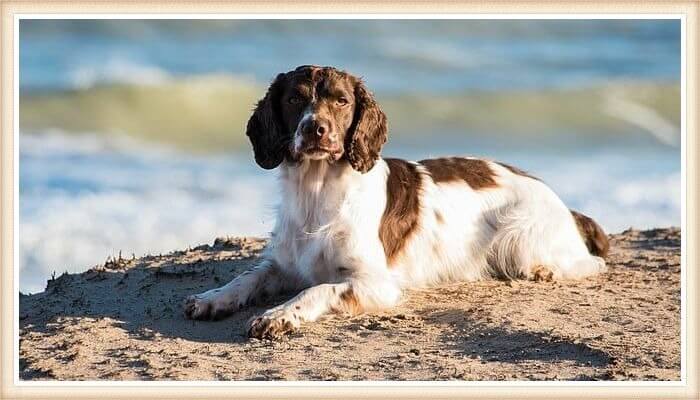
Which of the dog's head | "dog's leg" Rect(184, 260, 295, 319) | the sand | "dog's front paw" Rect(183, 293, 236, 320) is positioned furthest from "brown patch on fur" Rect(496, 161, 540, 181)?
"dog's front paw" Rect(183, 293, 236, 320)

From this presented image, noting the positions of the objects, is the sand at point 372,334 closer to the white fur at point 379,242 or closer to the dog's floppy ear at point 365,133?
the white fur at point 379,242

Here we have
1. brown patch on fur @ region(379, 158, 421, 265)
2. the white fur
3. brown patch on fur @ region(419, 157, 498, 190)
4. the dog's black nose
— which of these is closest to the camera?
the dog's black nose

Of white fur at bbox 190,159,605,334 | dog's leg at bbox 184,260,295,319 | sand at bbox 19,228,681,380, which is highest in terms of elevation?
white fur at bbox 190,159,605,334

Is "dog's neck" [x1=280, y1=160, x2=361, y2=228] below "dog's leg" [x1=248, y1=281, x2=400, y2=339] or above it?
above

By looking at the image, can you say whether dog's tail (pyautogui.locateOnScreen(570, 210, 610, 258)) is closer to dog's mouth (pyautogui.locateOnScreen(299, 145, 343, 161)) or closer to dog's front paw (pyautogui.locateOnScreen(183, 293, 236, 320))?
dog's mouth (pyautogui.locateOnScreen(299, 145, 343, 161))

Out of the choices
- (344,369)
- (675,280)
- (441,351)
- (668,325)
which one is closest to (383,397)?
(344,369)

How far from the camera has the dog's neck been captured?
8.05m

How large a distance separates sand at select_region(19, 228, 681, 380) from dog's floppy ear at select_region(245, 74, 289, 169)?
104 cm

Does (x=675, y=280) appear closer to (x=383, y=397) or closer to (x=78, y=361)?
(x=383, y=397)

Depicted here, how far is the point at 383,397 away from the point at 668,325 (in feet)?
8.10

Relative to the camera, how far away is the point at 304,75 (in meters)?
7.84

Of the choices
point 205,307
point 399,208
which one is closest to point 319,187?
point 399,208

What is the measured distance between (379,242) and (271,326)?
1.33m

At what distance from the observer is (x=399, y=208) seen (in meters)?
8.48
